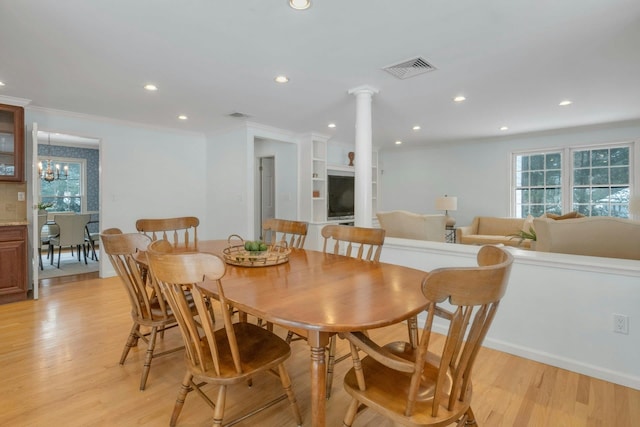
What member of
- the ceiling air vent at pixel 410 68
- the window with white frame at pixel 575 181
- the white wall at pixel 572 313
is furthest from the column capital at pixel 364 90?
the window with white frame at pixel 575 181

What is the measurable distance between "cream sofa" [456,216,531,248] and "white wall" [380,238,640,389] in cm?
325

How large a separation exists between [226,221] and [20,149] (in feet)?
8.66

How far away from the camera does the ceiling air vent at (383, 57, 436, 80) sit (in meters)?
2.76

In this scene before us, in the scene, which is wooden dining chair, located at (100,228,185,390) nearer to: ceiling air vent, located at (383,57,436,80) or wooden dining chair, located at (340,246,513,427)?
wooden dining chair, located at (340,246,513,427)

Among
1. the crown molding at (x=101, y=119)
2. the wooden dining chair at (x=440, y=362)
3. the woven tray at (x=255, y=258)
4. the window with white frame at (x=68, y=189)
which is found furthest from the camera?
the window with white frame at (x=68, y=189)

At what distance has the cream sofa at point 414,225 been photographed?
3.73m

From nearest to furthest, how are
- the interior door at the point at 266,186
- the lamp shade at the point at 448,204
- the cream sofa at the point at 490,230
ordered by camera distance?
the cream sofa at the point at 490,230 → the lamp shade at the point at 448,204 → the interior door at the point at 266,186

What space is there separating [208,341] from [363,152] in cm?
258

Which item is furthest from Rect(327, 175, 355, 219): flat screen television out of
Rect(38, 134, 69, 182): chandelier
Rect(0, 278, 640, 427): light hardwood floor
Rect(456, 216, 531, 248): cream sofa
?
Rect(38, 134, 69, 182): chandelier

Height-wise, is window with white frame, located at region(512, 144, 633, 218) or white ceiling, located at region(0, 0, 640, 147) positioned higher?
white ceiling, located at region(0, 0, 640, 147)

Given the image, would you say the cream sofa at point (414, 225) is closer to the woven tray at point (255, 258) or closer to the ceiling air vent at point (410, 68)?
the ceiling air vent at point (410, 68)

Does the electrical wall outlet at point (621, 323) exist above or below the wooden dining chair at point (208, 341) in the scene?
below

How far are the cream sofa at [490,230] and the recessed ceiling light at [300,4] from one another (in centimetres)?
478

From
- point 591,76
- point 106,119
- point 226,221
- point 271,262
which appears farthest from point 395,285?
point 106,119
